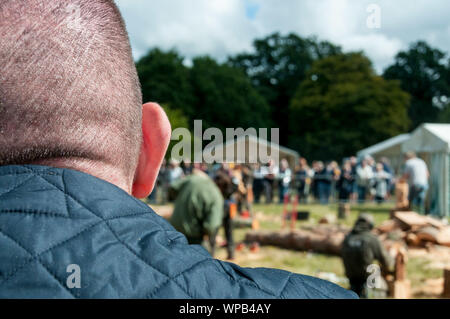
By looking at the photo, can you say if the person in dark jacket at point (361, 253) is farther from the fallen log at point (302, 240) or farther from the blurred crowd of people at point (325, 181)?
the blurred crowd of people at point (325, 181)

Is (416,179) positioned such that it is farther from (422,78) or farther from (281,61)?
(281,61)

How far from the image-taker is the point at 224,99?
150 feet

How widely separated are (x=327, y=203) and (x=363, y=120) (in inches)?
1049

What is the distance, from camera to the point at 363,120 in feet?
136

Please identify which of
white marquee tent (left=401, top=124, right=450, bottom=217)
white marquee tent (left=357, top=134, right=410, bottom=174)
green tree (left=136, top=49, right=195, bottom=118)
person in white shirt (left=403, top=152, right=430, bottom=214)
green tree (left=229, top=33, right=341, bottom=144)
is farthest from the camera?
green tree (left=229, top=33, right=341, bottom=144)

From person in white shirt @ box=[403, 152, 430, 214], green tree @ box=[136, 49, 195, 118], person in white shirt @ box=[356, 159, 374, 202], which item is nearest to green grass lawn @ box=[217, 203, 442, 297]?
person in white shirt @ box=[403, 152, 430, 214]

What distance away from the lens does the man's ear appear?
949 millimetres

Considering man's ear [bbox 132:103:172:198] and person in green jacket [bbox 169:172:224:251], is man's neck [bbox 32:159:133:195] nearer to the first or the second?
man's ear [bbox 132:103:172:198]

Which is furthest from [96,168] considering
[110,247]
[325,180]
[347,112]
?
[347,112]

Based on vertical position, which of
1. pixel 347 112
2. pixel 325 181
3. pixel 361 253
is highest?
pixel 347 112

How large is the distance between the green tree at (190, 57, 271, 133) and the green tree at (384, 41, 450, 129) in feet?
47.3

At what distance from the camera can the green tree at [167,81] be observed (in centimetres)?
4128

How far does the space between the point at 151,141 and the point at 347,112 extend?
42949 millimetres
